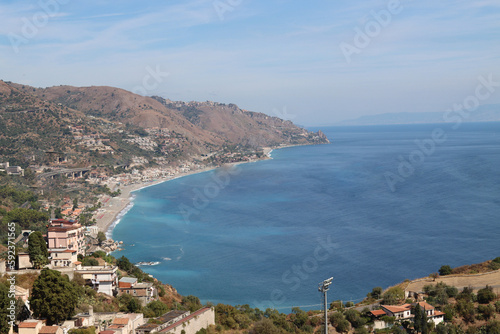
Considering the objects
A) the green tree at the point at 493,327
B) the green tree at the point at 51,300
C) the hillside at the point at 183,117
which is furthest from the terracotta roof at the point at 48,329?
the hillside at the point at 183,117

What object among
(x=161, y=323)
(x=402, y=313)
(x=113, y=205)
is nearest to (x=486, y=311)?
(x=402, y=313)

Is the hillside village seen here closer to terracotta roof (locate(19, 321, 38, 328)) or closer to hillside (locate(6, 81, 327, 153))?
terracotta roof (locate(19, 321, 38, 328))

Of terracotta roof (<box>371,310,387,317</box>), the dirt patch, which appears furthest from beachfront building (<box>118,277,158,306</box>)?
the dirt patch

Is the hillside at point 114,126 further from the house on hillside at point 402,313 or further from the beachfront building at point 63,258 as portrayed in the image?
the house on hillside at point 402,313

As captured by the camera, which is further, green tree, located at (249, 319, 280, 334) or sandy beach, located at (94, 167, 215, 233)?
sandy beach, located at (94, 167, 215, 233)

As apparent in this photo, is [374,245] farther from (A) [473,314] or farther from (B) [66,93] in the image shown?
(B) [66,93]
